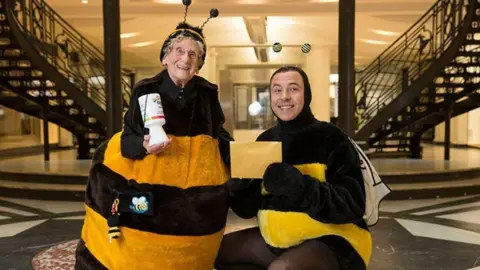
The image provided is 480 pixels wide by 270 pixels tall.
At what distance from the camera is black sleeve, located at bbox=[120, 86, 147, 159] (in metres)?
1.73

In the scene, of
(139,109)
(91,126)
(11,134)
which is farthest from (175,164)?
(11,134)

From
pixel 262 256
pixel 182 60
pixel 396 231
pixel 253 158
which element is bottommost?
pixel 396 231

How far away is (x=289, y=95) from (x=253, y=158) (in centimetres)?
34

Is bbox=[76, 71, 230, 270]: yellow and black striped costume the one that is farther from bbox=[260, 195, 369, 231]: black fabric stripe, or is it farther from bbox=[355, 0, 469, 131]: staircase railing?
bbox=[355, 0, 469, 131]: staircase railing

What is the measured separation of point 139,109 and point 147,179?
27 centimetres

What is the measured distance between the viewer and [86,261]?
1.87m

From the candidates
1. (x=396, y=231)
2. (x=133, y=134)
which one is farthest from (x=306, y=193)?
(x=396, y=231)

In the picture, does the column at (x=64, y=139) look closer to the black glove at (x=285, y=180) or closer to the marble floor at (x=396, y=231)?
the marble floor at (x=396, y=231)

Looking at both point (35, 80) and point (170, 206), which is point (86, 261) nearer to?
point (170, 206)

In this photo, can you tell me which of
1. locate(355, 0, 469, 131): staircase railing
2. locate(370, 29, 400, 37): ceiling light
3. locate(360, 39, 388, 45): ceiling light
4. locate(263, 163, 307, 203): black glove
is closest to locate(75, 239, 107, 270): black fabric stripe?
locate(263, 163, 307, 203): black glove

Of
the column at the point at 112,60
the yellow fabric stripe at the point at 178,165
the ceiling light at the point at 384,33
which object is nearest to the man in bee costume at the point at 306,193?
the yellow fabric stripe at the point at 178,165

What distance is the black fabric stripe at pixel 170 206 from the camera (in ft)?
5.73

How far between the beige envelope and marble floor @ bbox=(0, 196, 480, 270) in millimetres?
1978

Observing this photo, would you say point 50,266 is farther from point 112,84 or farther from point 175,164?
point 112,84
